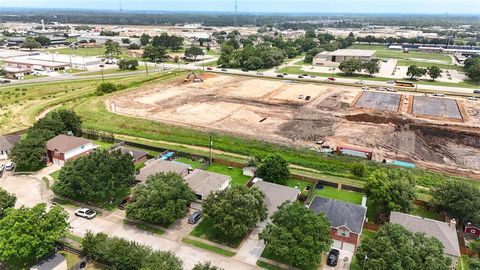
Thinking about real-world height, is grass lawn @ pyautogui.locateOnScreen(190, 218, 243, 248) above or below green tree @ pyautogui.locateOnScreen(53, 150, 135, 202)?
below

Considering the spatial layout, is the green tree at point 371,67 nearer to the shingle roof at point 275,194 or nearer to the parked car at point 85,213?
the shingle roof at point 275,194

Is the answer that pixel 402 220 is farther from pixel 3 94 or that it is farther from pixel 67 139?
pixel 3 94

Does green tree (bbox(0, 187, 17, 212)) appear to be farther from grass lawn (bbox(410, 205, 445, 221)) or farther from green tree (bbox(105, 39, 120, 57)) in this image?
green tree (bbox(105, 39, 120, 57))

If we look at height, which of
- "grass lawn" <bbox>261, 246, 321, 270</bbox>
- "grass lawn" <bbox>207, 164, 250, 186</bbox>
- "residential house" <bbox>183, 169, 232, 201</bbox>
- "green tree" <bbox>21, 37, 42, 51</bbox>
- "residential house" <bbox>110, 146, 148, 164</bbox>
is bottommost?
"grass lawn" <bbox>261, 246, 321, 270</bbox>

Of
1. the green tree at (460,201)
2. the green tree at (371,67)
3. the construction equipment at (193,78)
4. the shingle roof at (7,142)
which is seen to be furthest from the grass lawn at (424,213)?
the green tree at (371,67)

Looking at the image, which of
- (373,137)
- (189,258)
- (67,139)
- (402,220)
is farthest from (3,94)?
(402,220)

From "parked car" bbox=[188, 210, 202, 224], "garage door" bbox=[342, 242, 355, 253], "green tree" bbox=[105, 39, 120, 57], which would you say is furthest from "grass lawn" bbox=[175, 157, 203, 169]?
"green tree" bbox=[105, 39, 120, 57]
